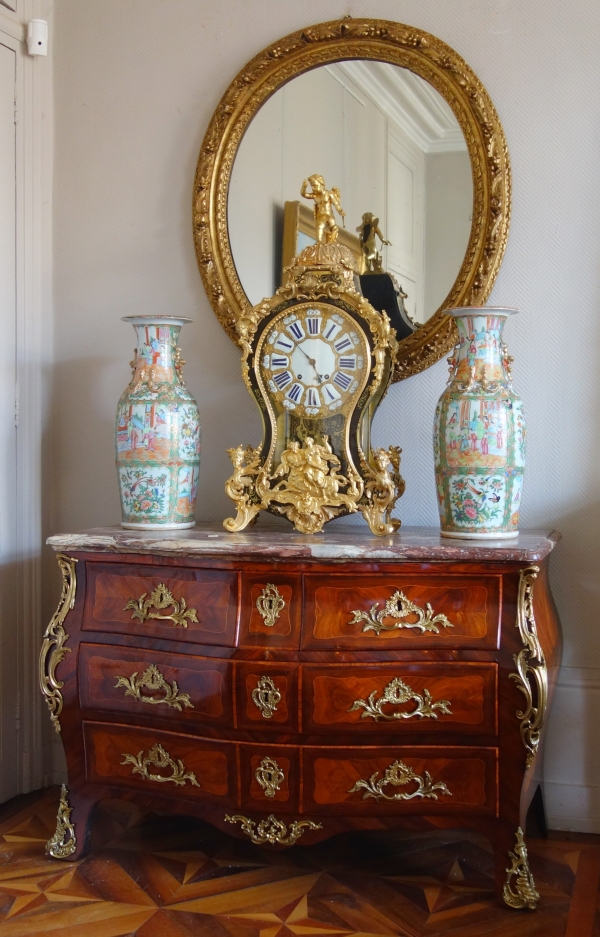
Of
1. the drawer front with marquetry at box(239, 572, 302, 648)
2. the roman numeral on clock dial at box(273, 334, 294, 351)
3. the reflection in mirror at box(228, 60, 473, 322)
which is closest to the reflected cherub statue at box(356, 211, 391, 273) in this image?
the reflection in mirror at box(228, 60, 473, 322)

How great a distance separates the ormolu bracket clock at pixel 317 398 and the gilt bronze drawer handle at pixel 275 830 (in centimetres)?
72

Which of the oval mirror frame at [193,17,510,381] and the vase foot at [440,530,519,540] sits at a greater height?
the oval mirror frame at [193,17,510,381]

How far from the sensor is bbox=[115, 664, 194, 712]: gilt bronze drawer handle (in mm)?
2316

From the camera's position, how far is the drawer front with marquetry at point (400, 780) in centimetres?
220

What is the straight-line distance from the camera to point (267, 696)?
2.24 m

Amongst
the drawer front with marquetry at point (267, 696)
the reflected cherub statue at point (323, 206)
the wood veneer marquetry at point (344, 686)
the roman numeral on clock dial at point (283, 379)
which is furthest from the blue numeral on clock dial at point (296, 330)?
the drawer front with marquetry at point (267, 696)

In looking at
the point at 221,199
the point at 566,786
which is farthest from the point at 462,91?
the point at 566,786

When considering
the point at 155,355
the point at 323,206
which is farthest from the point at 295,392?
the point at 323,206

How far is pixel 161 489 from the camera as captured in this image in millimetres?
2514

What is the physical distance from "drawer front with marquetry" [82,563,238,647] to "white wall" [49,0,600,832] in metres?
0.61

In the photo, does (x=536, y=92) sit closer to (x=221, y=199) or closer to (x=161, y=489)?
(x=221, y=199)

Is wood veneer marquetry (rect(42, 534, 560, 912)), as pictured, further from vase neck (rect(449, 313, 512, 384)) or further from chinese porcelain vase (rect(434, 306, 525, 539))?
vase neck (rect(449, 313, 512, 384))

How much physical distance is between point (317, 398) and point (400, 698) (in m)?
0.84

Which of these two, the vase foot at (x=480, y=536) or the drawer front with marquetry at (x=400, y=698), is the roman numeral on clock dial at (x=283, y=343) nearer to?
the vase foot at (x=480, y=536)
